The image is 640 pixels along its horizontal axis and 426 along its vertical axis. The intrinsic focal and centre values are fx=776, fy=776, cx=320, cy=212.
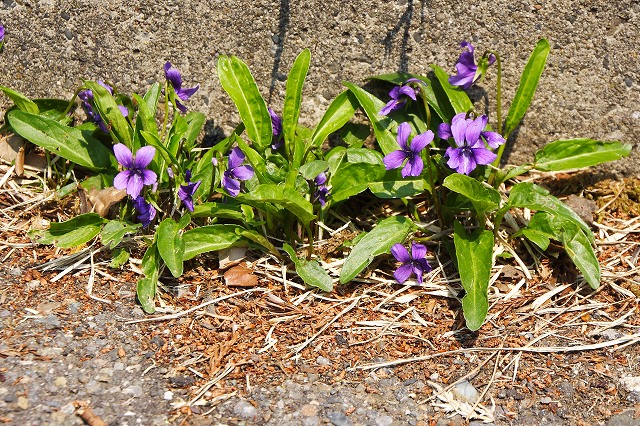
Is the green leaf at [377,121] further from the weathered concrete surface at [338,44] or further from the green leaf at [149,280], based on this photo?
the green leaf at [149,280]

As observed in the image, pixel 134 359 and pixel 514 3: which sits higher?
pixel 514 3

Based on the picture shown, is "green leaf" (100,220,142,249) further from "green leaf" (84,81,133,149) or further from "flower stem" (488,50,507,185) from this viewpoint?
"flower stem" (488,50,507,185)

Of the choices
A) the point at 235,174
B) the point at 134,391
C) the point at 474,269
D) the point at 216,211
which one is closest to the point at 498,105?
the point at 474,269

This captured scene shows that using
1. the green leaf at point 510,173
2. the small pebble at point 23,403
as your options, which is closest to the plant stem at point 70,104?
the small pebble at point 23,403

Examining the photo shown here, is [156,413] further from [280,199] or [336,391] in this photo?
[280,199]

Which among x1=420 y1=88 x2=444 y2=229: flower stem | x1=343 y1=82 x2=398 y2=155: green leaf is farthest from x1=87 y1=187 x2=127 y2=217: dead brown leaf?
x1=420 y1=88 x2=444 y2=229: flower stem

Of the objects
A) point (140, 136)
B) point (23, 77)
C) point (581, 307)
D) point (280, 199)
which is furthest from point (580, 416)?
point (23, 77)
